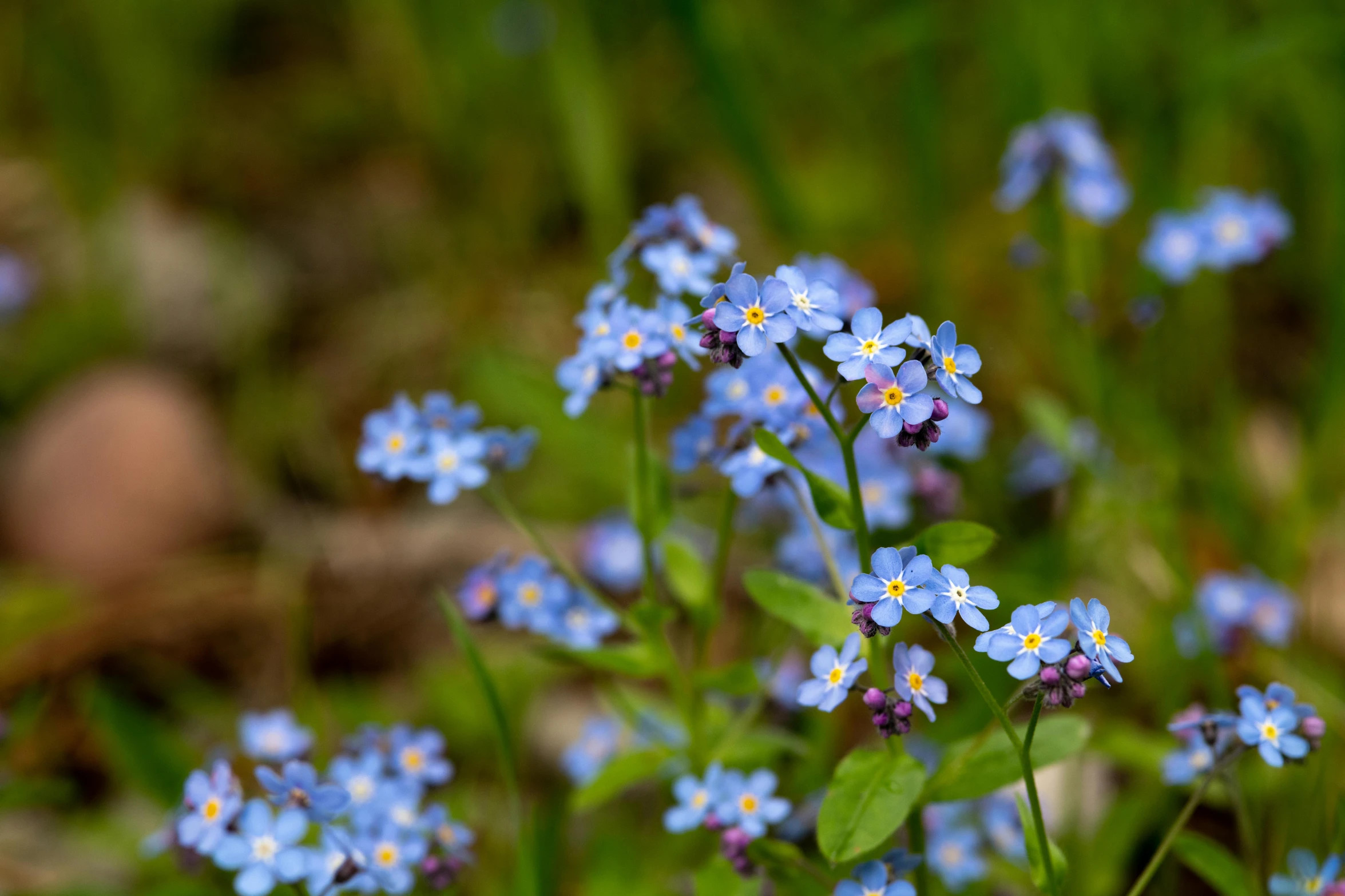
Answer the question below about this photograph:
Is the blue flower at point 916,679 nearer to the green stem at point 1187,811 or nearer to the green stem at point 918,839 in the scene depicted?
the green stem at point 918,839

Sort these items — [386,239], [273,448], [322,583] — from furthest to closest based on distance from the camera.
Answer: [386,239], [273,448], [322,583]

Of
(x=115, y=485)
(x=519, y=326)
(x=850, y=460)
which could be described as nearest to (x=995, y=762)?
(x=850, y=460)

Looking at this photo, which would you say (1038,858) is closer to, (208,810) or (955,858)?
(955,858)

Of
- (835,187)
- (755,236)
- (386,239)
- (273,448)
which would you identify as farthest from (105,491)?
(835,187)

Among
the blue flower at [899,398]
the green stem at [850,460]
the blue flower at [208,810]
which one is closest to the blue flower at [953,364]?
the blue flower at [899,398]

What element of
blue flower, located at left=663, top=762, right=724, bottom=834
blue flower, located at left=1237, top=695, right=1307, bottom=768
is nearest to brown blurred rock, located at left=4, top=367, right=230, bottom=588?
blue flower, located at left=663, top=762, right=724, bottom=834

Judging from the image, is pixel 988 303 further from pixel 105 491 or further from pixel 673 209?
pixel 105 491

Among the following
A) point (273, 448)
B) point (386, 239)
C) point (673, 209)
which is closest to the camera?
point (673, 209)
